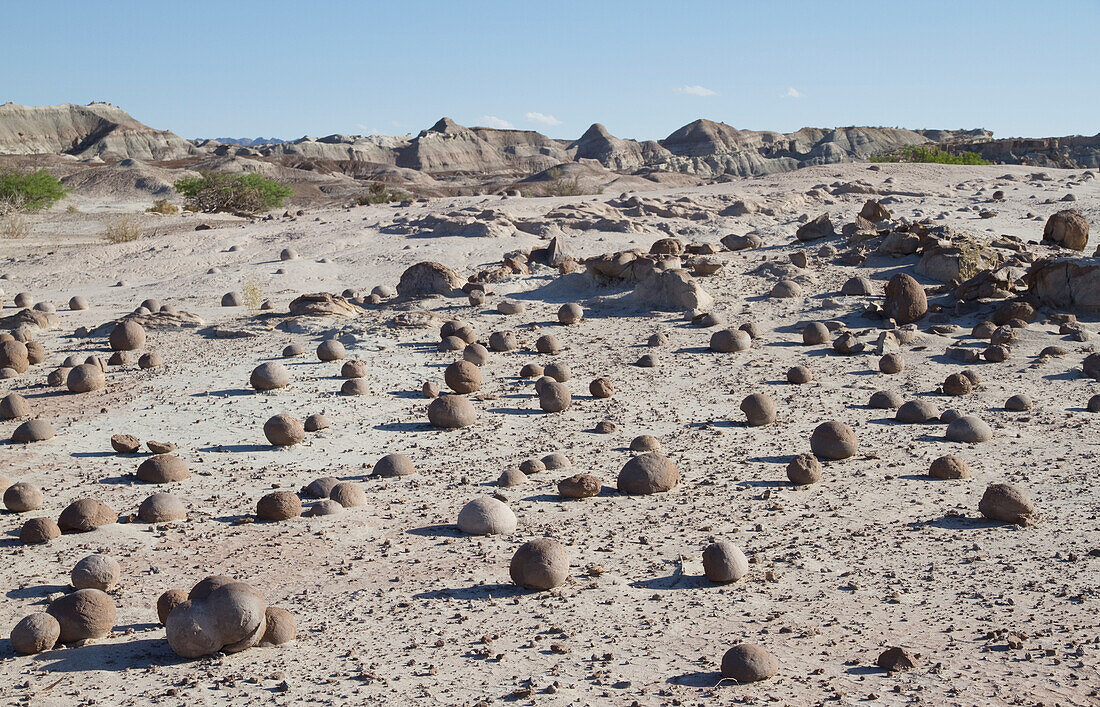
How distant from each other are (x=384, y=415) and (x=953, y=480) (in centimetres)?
420

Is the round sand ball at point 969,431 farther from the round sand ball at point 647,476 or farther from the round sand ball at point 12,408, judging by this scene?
the round sand ball at point 12,408

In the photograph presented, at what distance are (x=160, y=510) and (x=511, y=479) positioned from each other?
199 centimetres

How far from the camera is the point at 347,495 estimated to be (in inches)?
216

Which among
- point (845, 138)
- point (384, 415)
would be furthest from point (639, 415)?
point (845, 138)

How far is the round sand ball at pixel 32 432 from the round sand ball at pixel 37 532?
221 cm

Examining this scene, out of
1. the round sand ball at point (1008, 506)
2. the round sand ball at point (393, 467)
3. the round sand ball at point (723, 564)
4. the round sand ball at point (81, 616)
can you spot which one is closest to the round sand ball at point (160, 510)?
the round sand ball at point (393, 467)

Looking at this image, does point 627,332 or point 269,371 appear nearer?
point 269,371

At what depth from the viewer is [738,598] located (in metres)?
4.14

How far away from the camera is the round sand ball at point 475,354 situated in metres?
9.07

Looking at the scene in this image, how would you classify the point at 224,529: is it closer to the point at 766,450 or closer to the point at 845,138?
the point at 766,450

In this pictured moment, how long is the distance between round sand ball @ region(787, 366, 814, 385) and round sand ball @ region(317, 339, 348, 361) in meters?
4.22

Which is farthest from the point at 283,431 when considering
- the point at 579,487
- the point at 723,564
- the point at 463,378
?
the point at 723,564

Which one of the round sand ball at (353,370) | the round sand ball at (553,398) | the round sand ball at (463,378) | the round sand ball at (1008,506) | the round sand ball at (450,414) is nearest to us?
the round sand ball at (1008,506)

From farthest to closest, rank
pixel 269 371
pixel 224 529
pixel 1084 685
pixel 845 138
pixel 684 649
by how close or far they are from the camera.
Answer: pixel 845 138 → pixel 269 371 → pixel 224 529 → pixel 684 649 → pixel 1084 685
